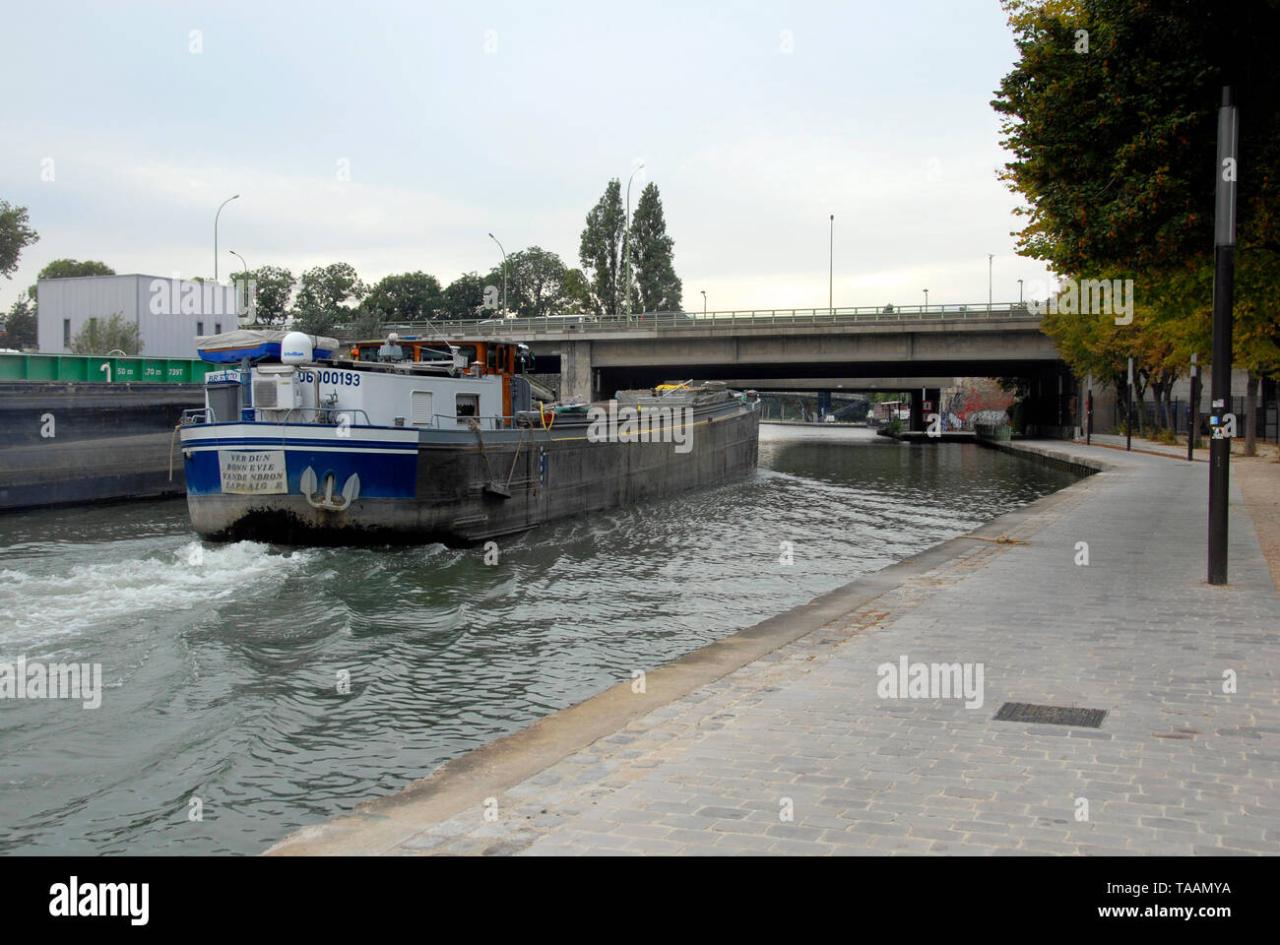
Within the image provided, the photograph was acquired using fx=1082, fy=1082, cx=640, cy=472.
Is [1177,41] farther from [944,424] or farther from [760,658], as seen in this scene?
[944,424]

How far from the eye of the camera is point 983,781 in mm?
6336

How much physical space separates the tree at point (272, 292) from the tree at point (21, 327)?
24358 millimetres

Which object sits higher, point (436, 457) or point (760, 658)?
point (436, 457)

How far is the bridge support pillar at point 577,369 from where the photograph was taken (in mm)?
62938

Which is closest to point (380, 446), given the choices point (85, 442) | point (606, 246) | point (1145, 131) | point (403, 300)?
point (1145, 131)

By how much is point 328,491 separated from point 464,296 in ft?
330

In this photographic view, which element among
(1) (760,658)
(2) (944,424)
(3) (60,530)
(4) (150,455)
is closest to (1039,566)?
(1) (760,658)

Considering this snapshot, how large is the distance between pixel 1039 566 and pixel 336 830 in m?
12.5

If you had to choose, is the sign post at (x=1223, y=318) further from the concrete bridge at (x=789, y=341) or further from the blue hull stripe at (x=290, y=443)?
the concrete bridge at (x=789, y=341)

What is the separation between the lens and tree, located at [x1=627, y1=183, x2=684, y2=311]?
324 ft
